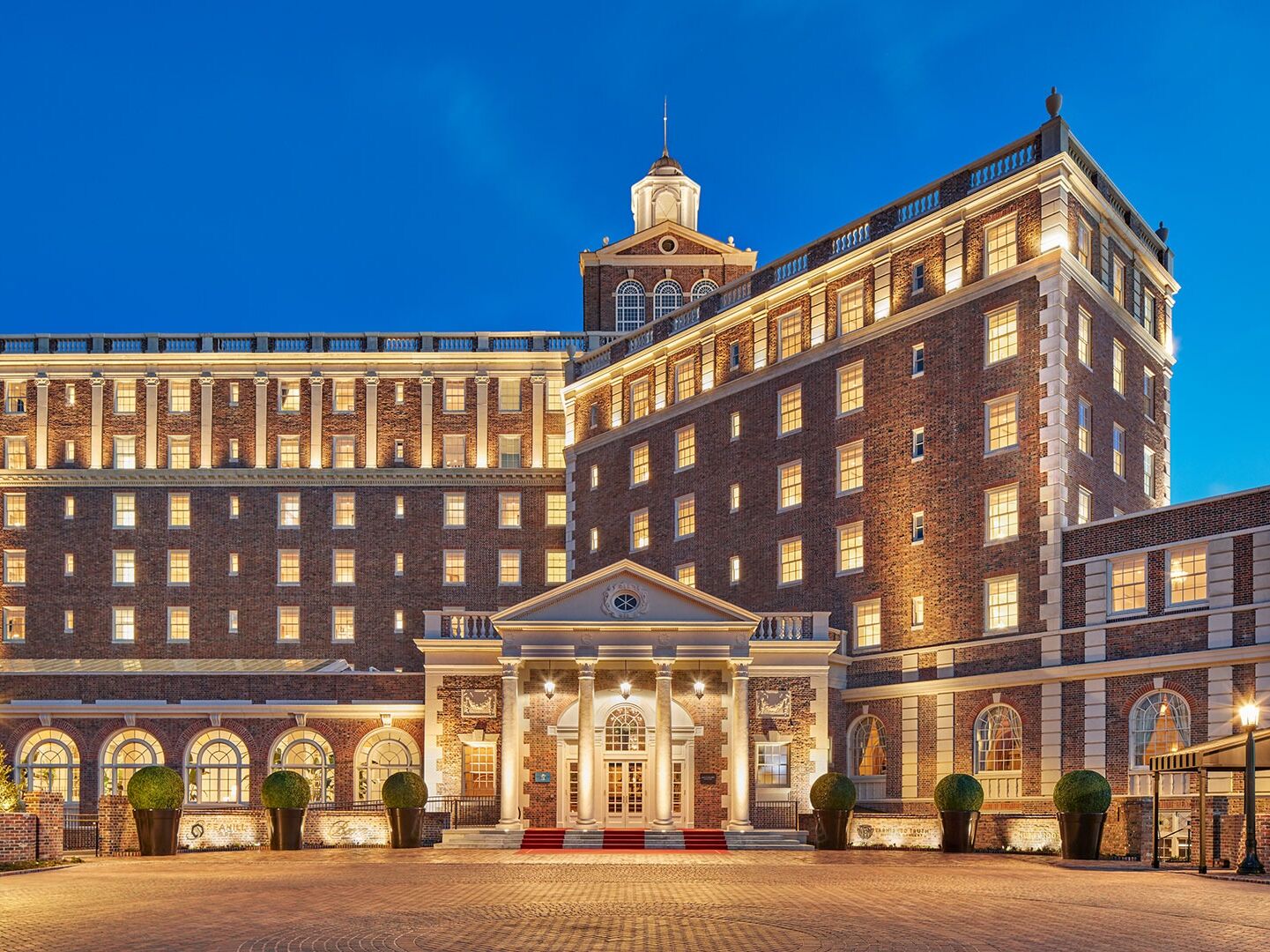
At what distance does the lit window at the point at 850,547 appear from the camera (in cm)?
4909

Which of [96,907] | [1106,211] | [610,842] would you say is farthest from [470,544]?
[96,907]

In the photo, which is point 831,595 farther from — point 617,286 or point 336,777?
point 617,286

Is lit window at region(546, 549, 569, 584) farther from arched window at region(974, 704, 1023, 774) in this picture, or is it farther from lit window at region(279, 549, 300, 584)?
arched window at region(974, 704, 1023, 774)

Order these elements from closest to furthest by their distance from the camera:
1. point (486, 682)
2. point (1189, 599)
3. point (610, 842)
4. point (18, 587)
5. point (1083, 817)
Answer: point (1083, 817)
point (1189, 599)
point (610, 842)
point (486, 682)
point (18, 587)

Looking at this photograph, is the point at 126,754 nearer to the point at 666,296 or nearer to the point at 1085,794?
the point at 666,296

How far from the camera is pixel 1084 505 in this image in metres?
43.3

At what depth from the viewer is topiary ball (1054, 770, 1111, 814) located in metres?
35.3

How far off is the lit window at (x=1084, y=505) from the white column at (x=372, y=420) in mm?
36110

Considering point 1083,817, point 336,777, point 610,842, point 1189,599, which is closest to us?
point 1083,817

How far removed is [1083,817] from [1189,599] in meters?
7.03

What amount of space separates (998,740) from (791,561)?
35.7 feet

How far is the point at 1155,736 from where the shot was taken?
A: 39.2 metres

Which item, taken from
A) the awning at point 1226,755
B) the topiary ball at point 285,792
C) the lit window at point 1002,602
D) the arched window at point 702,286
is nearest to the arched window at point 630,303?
the arched window at point 702,286

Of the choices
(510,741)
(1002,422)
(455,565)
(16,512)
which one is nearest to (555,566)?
(455,565)
